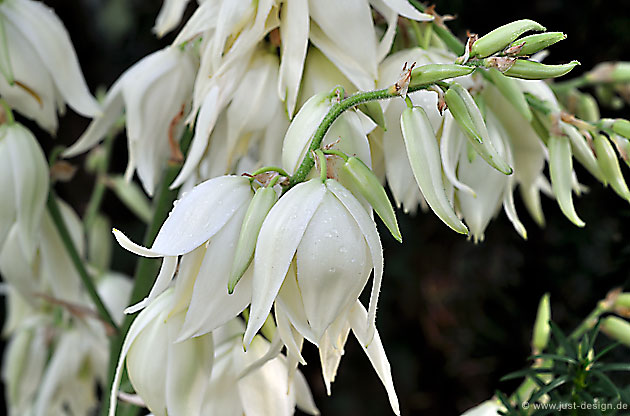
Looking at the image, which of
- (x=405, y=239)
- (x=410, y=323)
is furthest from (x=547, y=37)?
(x=410, y=323)

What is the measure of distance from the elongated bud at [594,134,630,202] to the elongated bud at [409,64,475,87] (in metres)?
0.10

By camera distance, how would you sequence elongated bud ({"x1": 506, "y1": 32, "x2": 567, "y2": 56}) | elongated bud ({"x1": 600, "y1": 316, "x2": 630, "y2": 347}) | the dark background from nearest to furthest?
1. elongated bud ({"x1": 506, "y1": 32, "x2": 567, "y2": 56})
2. elongated bud ({"x1": 600, "y1": 316, "x2": 630, "y2": 347})
3. the dark background

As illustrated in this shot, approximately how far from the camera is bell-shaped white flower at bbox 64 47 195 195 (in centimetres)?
37

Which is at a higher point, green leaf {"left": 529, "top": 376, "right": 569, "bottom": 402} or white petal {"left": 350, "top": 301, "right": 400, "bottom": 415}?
white petal {"left": 350, "top": 301, "right": 400, "bottom": 415}

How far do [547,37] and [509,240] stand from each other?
1.52ft

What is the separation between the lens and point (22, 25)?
38cm

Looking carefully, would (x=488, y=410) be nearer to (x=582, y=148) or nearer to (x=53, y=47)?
(x=582, y=148)

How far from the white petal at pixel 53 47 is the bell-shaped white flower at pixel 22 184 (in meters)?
0.03

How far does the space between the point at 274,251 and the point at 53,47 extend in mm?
228

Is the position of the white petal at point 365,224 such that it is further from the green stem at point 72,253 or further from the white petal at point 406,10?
the green stem at point 72,253

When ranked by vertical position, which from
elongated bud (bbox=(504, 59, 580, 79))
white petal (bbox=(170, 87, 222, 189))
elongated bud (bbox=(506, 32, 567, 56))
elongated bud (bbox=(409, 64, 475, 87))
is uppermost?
elongated bud (bbox=(506, 32, 567, 56))

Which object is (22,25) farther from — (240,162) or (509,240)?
(509,240)

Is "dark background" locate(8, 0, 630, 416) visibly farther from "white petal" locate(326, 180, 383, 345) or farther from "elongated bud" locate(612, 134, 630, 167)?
"white petal" locate(326, 180, 383, 345)

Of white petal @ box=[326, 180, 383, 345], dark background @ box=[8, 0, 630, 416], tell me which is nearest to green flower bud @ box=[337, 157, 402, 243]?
white petal @ box=[326, 180, 383, 345]
